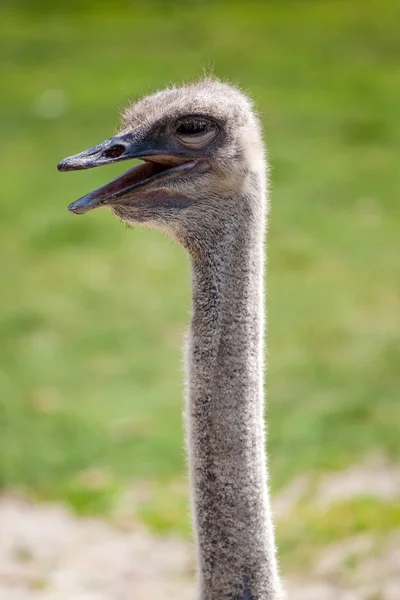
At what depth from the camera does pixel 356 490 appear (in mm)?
4723

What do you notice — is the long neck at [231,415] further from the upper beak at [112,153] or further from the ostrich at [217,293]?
the upper beak at [112,153]

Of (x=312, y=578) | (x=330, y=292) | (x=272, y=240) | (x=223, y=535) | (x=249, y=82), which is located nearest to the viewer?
(x=223, y=535)

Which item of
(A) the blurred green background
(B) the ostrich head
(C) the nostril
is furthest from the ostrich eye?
(A) the blurred green background

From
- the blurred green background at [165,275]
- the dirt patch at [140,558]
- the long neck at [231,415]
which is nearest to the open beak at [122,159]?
the long neck at [231,415]

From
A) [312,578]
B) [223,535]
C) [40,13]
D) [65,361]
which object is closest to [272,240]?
[65,361]

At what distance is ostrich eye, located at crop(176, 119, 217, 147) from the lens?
8.16 feet

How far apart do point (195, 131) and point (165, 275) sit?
4.88 meters

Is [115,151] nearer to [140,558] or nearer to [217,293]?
[217,293]

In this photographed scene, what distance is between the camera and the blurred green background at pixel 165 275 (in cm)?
531

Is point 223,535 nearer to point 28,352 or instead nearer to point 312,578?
point 312,578

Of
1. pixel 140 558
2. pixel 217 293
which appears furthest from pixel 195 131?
pixel 140 558

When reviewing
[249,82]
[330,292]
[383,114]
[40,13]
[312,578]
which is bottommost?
[312,578]

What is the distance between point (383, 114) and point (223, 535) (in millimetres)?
8232

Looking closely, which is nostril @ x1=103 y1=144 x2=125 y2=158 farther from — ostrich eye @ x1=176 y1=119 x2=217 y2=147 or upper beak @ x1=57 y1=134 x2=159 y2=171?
ostrich eye @ x1=176 y1=119 x2=217 y2=147
